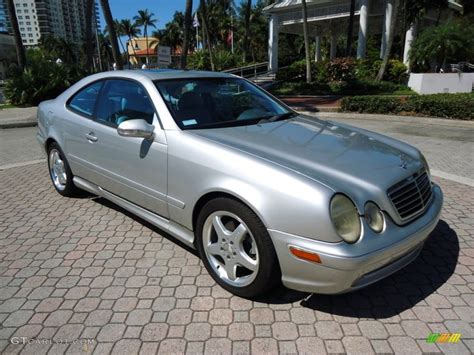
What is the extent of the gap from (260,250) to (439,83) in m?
16.7

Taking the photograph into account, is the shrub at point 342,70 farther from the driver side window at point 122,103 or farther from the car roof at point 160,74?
the driver side window at point 122,103

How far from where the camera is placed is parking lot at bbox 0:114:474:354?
92.4 inches

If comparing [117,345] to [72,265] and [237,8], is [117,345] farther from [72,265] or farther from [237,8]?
[237,8]

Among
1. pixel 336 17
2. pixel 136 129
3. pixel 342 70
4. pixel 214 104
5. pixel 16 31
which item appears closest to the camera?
pixel 136 129

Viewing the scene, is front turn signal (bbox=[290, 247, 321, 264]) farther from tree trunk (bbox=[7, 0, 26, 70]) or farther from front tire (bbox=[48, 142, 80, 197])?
tree trunk (bbox=[7, 0, 26, 70])

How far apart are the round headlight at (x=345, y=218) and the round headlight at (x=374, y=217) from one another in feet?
0.29

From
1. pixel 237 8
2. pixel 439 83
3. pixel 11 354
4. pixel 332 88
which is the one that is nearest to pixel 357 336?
pixel 11 354

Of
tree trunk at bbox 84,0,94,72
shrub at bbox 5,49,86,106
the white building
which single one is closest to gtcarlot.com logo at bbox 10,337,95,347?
shrub at bbox 5,49,86,106

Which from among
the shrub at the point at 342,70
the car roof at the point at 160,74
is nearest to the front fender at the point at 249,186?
the car roof at the point at 160,74

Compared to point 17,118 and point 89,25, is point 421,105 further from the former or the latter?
point 89,25

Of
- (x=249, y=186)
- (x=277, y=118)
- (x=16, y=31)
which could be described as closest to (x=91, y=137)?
(x=277, y=118)

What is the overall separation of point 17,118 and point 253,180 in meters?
12.3

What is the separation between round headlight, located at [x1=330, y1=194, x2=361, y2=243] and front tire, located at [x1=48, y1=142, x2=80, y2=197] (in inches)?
135

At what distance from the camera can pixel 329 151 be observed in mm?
2830
